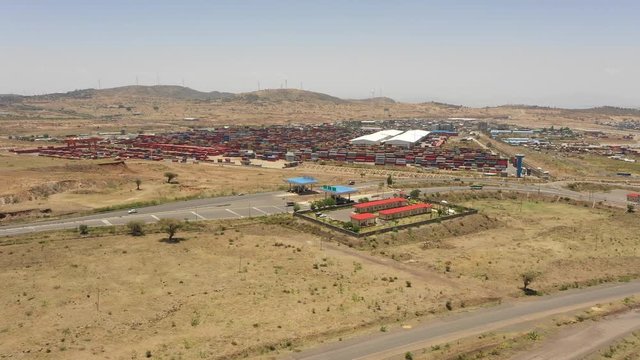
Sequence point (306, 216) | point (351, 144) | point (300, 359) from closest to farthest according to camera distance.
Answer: point (300, 359)
point (306, 216)
point (351, 144)

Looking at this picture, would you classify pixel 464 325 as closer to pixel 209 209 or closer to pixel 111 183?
pixel 209 209

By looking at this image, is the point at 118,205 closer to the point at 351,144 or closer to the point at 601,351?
the point at 601,351

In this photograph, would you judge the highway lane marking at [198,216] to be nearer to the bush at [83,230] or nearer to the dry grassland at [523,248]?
the bush at [83,230]

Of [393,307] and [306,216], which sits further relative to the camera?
[306,216]

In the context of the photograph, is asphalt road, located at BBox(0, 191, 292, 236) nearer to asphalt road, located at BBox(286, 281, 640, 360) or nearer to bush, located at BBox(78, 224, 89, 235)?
bush, located at BBox(78, 224, 89, 235)

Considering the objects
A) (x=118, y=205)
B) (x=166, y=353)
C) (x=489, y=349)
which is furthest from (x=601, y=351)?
(x=118, y=205)

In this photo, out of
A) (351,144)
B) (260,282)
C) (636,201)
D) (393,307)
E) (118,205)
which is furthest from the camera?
(351,144)
